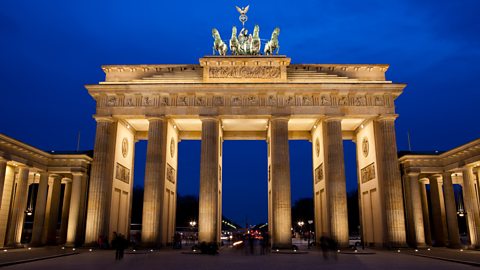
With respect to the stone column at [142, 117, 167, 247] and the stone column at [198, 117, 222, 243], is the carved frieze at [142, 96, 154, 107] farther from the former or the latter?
the stone column at [198, 117, 222, 243]

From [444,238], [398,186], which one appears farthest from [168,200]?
[444,238]

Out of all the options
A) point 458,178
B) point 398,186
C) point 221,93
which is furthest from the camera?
point 458,178

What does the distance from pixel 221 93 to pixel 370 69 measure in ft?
46.3

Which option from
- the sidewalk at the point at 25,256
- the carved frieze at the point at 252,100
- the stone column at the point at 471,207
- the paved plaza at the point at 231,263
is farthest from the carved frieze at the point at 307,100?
the sidewalk at the point at 25,256

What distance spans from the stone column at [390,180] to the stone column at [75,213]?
26296 mm

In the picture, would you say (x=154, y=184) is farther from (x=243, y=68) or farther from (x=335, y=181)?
(x=335, y=181)

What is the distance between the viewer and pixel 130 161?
38969mm

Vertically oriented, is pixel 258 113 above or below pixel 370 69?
below

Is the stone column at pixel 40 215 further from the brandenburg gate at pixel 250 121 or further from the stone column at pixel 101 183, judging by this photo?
the brandenburg gate at pixel 250 121

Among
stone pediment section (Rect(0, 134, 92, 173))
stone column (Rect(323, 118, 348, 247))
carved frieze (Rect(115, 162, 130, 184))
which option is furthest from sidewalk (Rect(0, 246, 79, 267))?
stone column (Rect(323, 118, 348, 247))

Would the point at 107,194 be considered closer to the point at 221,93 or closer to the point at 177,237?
the point at 177,237

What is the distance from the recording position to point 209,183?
32531mm

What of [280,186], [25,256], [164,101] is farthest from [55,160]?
[280,186]

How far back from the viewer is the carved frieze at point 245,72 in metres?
34.9
